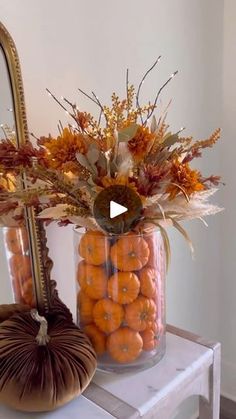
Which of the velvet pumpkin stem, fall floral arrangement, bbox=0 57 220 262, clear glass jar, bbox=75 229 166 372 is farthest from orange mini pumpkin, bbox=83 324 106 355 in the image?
fall floral arrangement, bbox=0 57 220 262

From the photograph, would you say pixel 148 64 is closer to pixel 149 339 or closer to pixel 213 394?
pixel 149 339

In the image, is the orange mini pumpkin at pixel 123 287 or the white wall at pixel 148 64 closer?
the orange mini pumpkin at pixel 123 287

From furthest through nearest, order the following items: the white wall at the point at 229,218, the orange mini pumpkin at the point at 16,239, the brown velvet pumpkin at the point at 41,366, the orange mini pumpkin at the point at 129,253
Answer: the white wall at the point at 229,218 < the orange mini pumpkin at the point at 16,239 < the orange mini pumpkin at the point at 129,253 < the brown velvet pumpkin at the point at 41,366

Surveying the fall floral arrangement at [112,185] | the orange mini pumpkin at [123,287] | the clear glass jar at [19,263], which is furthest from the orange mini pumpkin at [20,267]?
the orange mini pumpkin at [123,287]

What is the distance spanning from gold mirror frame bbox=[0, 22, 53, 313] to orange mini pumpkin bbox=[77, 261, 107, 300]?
0.11 meters

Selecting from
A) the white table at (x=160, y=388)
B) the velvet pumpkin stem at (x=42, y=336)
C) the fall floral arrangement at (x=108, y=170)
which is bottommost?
the white table at (x=160, y=388)

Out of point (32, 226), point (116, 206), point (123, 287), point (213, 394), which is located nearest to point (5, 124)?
point (32, 226)

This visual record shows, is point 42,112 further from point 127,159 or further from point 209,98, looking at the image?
point 209,98

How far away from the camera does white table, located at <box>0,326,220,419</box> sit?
0.76 meters

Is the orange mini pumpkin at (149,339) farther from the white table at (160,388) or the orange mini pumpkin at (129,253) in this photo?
the orange mini pumpkin at (129,253)

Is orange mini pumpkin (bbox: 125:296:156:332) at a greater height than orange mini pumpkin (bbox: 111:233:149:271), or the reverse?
orange mini pumpkin (bbox: 111:233:149:271)

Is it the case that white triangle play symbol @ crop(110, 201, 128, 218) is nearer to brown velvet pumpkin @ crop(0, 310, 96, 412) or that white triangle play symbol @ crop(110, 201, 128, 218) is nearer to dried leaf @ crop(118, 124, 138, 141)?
dried leaf @ crop(118, 124, 138, 141)

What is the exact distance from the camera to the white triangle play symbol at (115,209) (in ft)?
2.51

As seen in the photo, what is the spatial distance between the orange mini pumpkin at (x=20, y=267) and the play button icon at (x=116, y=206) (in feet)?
0.87
